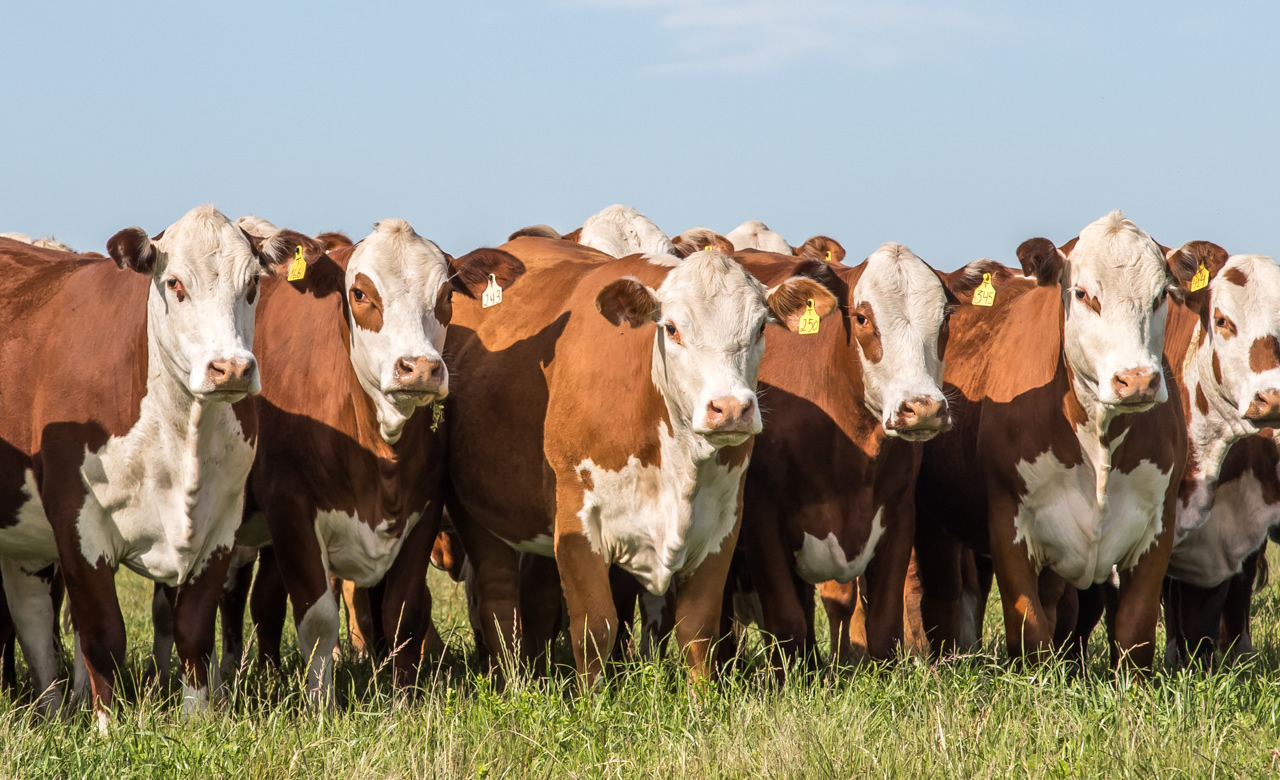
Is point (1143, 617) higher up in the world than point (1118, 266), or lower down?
lower down

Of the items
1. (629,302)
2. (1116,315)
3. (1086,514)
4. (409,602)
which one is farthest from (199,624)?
(1116,315)

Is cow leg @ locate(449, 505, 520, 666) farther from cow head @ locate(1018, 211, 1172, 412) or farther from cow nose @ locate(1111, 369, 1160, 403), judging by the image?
cow nose @ locate(1111, 369, 1160, 403)

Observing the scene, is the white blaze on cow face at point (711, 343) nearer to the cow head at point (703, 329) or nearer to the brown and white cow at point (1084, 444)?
the cow head at point (703, 329)

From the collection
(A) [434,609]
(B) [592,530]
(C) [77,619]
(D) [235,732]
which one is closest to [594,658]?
(B) [592,530]

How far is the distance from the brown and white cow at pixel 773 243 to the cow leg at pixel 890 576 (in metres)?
3.77

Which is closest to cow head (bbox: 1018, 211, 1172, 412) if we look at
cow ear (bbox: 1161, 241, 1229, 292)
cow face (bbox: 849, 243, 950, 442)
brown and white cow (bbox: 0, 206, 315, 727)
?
cow face (bbox: 849, 243, 950, 442)

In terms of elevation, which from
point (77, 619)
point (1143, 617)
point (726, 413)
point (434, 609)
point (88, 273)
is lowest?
point (434, 609)

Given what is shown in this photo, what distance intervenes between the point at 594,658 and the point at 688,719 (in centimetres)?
111

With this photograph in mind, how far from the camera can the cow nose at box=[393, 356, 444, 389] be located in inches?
271

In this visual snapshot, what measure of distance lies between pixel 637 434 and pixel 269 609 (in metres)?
2.97

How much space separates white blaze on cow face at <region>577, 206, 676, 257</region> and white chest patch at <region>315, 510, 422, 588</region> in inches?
120

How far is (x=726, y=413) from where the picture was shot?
6.52 meters

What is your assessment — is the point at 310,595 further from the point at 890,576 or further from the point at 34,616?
the point at 890,576

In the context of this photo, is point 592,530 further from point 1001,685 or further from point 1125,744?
point 1125,744
